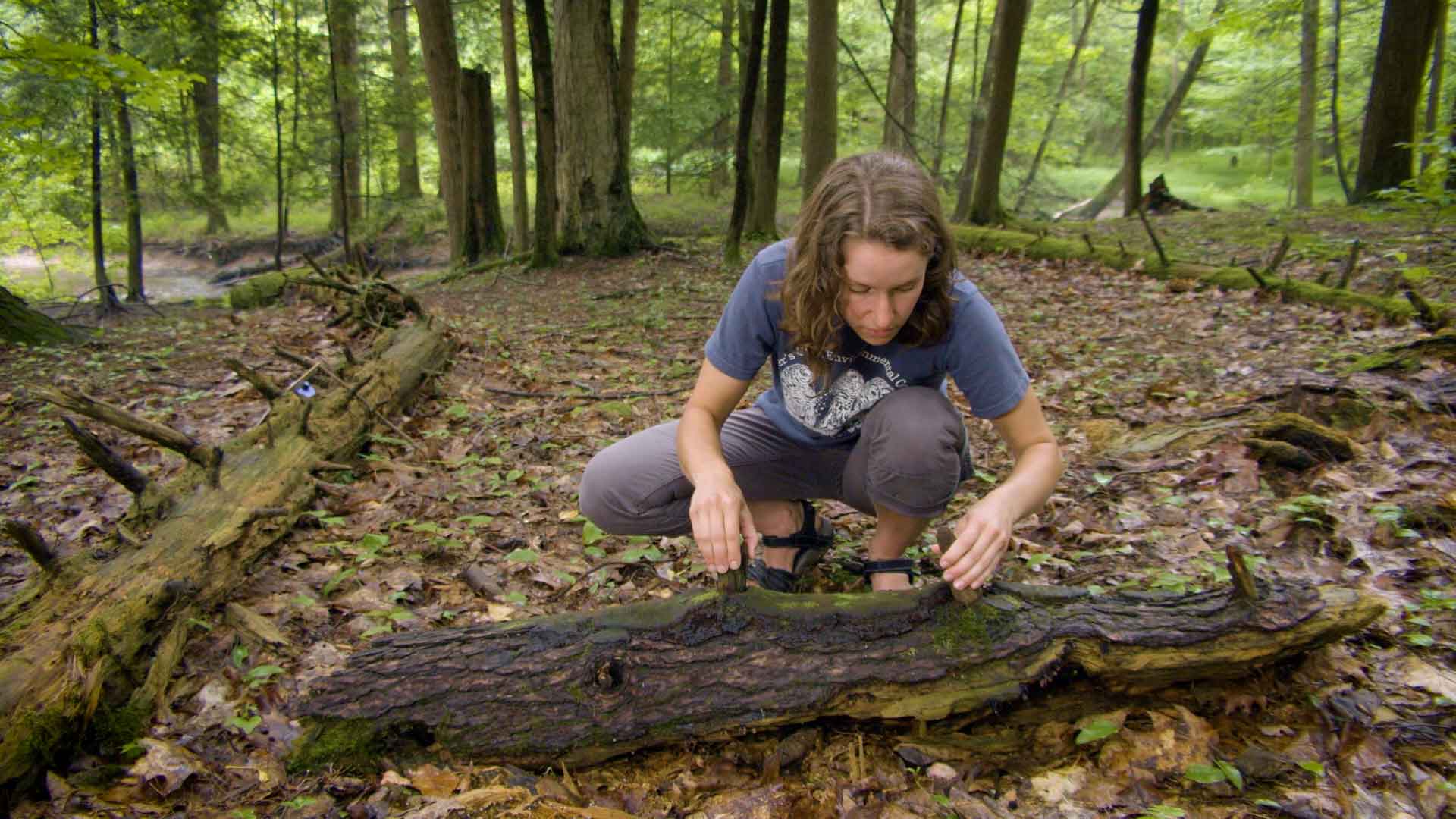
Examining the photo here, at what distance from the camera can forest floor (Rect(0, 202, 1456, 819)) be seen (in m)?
1.75

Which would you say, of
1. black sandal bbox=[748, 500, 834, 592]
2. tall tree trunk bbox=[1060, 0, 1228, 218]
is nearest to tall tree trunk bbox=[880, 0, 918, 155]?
tall tree trunk bbox=[1060, 0, 1228, 218]

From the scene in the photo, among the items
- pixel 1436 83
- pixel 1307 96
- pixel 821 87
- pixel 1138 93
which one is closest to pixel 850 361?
pixel 821 87

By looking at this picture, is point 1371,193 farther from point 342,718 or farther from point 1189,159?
point 1189,159

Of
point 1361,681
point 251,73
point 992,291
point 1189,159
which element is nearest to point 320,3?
point 251,73

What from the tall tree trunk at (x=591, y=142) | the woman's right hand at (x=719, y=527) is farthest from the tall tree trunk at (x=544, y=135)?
the woman's right hand at (x=719, y=527)

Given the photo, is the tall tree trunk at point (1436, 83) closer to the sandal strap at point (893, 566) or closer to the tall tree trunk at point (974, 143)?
the tall tree trunk at point (974, 143)

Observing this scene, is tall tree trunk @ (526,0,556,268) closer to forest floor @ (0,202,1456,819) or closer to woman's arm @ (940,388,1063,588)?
forest floor @ (0,202,1456,819)

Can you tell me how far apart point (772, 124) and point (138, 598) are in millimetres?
7814

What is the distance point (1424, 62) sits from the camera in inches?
347

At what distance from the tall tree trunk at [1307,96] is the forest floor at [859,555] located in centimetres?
1260

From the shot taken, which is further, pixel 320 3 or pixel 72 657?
pixel 320 3

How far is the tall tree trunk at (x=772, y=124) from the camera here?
789 cm

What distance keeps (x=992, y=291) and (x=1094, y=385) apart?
3.23 metres

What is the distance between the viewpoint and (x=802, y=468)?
2.55 m
